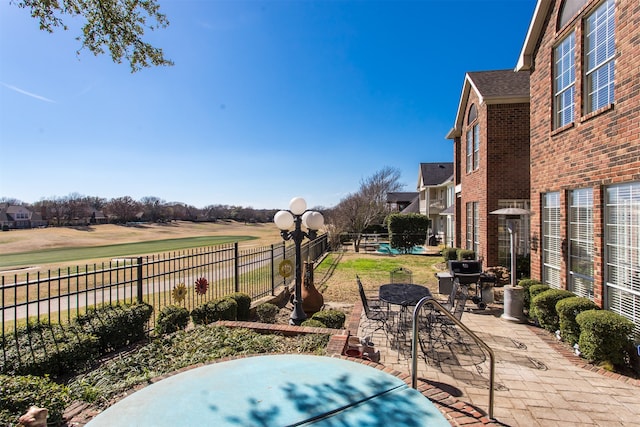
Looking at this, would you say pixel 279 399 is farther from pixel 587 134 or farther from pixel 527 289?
pixel 587 134

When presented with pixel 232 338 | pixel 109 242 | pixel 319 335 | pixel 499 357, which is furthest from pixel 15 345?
pixel 109 242

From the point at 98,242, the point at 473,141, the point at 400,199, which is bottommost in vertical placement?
the point at 98,242

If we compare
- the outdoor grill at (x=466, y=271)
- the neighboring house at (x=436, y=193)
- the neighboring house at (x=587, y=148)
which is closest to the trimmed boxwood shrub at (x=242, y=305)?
the outdoor grill at (x=466, y=271)

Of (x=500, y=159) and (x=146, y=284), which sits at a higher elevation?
(x=500, y=159)

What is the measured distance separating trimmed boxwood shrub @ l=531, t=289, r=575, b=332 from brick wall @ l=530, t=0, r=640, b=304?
65 cm

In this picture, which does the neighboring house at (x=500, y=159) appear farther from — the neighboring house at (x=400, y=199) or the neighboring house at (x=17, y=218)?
the neighboring house at (x=17, y=218)

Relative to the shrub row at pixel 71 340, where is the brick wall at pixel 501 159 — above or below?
above

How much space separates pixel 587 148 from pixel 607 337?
3556 mm

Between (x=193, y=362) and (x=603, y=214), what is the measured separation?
24.4 ft

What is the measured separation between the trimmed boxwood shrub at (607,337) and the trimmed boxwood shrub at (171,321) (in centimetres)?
724

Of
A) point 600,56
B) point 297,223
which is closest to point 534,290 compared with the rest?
point 600,56

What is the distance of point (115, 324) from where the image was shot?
5449 millimetres

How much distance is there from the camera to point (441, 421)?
2.77 meters

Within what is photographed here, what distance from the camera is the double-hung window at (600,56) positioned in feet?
18.4
